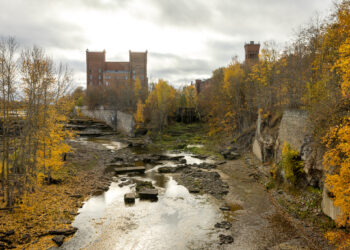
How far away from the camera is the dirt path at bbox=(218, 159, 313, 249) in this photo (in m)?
11.4

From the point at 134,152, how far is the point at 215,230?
76.7 ft

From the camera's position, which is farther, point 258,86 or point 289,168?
point 258,86

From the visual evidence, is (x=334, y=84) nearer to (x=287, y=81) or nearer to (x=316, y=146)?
(x=316, y=146)

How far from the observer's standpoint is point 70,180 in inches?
769

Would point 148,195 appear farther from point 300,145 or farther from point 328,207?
point 300,145

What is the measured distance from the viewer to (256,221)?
13.7 m

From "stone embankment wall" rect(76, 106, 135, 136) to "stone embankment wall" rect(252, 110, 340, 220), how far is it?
28925 mm

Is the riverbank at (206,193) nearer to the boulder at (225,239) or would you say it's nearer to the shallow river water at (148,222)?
the boulder at (225,239)

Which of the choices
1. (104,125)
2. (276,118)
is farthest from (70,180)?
(104,125)

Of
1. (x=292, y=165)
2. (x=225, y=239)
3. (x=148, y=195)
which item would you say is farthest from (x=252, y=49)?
(x=225, y=239)

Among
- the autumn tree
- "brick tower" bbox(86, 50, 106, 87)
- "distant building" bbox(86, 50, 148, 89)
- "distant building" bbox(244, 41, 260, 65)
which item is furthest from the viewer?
"brick tower" bbox(86, 50, 106, 87)

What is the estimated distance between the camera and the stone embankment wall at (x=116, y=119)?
48112 mm

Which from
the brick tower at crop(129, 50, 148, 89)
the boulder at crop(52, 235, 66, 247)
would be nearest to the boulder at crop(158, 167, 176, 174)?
the boulder at crop(52, 235, 66, 247)

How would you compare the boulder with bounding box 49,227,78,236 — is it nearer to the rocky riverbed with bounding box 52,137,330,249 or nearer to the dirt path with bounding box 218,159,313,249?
the rocky riverbed with bounding box 52,137,330,249
